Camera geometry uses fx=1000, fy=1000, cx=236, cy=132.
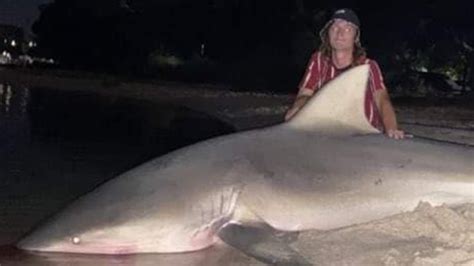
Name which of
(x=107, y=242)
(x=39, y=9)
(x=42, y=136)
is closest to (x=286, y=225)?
(x=107, y=242)

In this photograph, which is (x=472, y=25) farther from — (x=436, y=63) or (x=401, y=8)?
(x=436, y=63)

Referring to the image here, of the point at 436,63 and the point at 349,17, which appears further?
the point at 436,63

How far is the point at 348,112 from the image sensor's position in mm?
6613

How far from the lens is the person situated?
707 cm

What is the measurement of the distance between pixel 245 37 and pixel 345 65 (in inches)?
1740

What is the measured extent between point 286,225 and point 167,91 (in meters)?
36.5

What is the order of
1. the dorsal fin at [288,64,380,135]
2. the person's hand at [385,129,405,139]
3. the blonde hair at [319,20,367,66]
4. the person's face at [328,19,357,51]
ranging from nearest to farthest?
the dorsal fin at [288,64,380,135], the person's hand at [385,129,405,139], the person's face at [328,19,357,51], the blonde hair at [319,20,367,66]

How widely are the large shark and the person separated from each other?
42 centimetres

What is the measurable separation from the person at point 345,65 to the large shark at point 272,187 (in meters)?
0.42

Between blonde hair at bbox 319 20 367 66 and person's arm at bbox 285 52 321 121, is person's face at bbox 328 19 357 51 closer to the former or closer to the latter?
blonde hair at bbox 319 20 367 66

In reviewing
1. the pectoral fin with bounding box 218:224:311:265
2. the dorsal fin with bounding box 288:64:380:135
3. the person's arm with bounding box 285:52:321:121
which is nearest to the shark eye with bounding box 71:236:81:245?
the pectoral fin with bounding box 218:224:311:265

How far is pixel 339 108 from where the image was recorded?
659 centimetres

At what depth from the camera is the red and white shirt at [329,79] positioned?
23.7 feet

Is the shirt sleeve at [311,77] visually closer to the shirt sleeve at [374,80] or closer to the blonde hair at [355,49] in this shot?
the blonde hair at [355,49]
